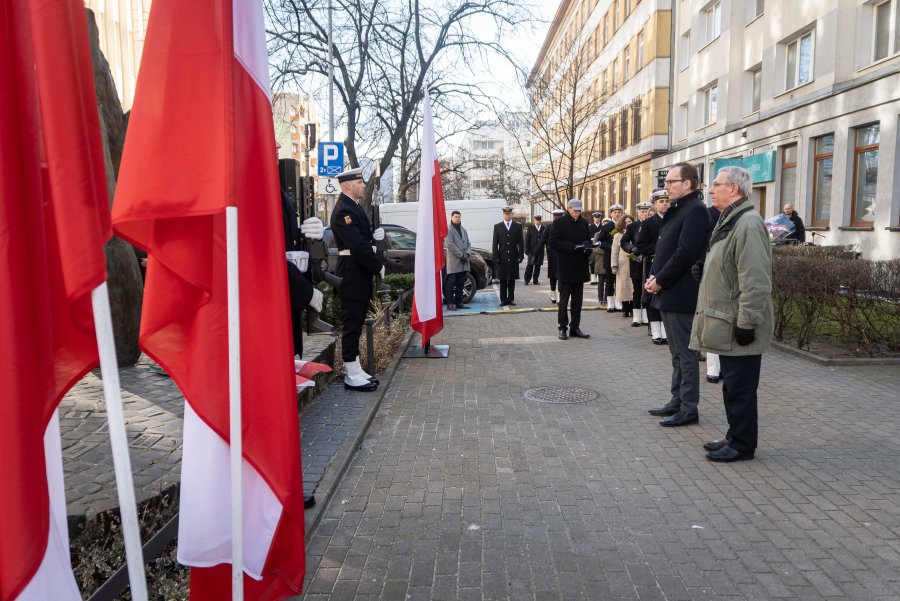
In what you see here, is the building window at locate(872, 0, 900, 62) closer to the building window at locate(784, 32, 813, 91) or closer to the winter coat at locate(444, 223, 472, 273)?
the building window at locate(784, 32, 813, 91)

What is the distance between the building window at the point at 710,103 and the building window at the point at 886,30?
10219 mm

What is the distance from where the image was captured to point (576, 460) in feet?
16.3

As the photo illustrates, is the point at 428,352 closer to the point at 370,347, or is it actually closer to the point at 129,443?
the point at 370,347

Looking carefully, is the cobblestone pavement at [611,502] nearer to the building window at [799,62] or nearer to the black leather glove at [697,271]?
the black leather glove at [697,271]

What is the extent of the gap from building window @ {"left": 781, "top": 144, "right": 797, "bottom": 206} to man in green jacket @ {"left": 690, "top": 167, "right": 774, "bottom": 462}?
59.7ft

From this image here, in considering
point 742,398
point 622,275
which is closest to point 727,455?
point 742,398

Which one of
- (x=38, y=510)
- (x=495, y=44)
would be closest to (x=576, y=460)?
(x=38, y=510)

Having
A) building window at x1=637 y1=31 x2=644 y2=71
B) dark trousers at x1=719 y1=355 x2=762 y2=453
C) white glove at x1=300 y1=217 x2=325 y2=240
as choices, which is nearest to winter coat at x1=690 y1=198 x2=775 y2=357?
dark trousers at x1=719 y1=355 x2=762 y2=453

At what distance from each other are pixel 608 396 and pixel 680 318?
138cm

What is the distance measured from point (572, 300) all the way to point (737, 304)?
5600 mm

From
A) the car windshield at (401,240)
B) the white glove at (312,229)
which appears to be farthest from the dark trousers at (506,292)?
the white glove at (312,229)

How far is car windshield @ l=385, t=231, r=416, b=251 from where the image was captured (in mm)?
17219

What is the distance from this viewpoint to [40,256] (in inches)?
73.2

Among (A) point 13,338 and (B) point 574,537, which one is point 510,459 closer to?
(B) point 574,537
